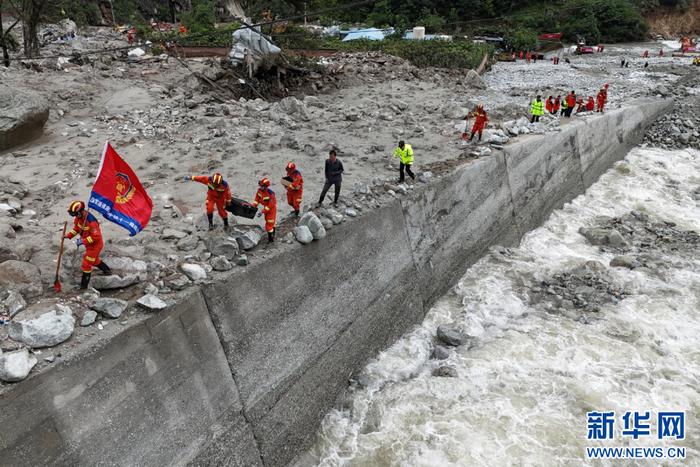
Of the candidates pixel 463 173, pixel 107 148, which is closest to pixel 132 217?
pixel 107 148

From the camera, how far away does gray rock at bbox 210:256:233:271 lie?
6004mm

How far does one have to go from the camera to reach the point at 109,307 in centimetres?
498

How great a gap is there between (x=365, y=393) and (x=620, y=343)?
4884 millimetres

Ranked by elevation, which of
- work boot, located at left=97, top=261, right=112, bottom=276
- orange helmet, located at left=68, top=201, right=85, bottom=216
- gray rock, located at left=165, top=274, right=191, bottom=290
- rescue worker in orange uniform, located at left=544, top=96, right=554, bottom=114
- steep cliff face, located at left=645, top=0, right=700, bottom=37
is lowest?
gray rock, located at left=165, top=274, right=191, bottom=290

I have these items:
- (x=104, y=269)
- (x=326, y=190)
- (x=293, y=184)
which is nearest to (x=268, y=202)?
(x=293, y=184)

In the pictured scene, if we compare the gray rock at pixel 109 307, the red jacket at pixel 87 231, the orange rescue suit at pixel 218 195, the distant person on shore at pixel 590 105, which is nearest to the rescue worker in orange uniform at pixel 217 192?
the orange rescue suit at pixel 218 195

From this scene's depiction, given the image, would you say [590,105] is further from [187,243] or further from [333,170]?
[187,243]

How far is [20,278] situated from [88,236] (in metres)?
1.03

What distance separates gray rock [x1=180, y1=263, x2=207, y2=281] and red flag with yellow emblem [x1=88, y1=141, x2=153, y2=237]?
0.75 m

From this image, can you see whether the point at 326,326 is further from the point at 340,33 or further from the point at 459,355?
the point at 340,33

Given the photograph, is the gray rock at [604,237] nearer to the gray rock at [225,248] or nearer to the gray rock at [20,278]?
the gray rock at [225,248]

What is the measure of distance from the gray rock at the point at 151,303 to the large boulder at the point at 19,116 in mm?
8851

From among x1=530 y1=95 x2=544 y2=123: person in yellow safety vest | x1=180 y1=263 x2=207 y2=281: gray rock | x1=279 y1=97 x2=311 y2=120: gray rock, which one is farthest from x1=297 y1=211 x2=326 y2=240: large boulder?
x1=530 y1=95 x2=544 y2=123: person in yellow safety vest

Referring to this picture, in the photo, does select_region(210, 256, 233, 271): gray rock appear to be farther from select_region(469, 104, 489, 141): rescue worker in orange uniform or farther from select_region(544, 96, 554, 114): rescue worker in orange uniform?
select_region(544, 96, 554, 114): rescue worker in orange uniform
